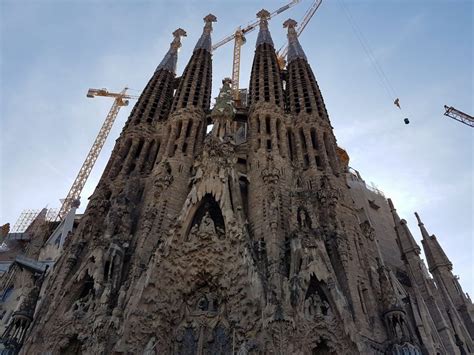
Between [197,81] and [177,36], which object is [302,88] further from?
[177,36]

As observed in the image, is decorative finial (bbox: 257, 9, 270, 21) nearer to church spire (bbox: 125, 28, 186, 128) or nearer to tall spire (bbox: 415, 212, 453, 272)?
church spire (bbox: 125, 28, 186, 128)

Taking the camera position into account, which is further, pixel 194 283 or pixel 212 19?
pixel 212 19

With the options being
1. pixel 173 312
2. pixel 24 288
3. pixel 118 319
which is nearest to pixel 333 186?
pixel 173 312

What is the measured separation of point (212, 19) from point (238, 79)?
657cm

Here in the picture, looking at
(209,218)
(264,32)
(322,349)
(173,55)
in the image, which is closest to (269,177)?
(209,218)

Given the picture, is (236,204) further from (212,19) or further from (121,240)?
(212,19)

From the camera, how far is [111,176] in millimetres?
21500

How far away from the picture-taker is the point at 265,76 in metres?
28.6

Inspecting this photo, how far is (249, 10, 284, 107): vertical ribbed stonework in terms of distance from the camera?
26.4 metres

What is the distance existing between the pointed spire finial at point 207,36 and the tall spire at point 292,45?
6.73 metres

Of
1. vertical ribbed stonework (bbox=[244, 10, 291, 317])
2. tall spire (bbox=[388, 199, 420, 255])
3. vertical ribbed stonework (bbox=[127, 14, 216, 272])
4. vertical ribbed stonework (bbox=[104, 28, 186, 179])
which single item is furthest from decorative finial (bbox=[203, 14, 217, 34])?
tall spire (bbox=[388, 199, 420, 255])

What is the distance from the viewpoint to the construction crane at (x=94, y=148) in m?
42.6

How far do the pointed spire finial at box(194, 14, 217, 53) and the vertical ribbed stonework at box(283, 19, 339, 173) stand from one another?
779 centimetres

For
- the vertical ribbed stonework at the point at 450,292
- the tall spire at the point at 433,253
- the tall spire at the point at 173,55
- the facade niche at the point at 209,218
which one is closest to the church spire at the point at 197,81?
the tall spire at the point at 173,55
